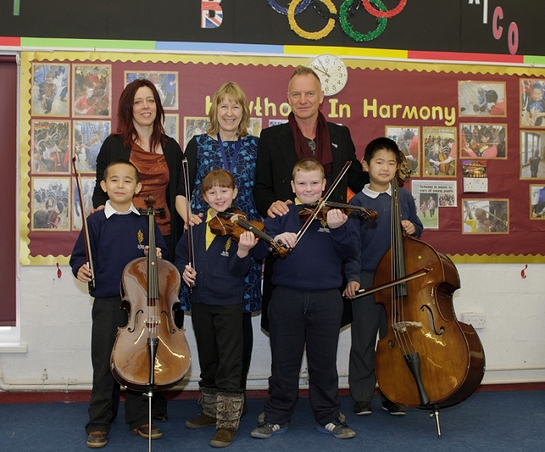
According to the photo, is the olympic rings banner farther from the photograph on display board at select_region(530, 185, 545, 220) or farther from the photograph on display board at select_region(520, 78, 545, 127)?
the photograph on display board at select_region(530, 185, 545, 220)

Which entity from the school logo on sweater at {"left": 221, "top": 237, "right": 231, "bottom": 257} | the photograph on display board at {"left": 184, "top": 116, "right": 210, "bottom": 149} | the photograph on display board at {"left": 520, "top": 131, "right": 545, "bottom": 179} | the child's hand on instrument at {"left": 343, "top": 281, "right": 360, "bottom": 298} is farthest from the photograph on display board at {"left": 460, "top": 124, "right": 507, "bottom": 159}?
the school logo on sweater at {"left": 221, "top": 237, "right": 231, "bottom": 257}

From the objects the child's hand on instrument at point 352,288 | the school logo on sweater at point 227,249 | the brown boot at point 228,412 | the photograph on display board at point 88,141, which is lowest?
the brown boot at point 228,412

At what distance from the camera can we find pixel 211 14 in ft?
11.8

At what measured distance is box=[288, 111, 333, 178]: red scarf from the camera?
304 cm

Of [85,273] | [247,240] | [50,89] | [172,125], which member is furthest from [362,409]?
[50,89]

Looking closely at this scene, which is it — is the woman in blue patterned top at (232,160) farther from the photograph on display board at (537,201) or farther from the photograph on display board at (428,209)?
the photograph on display board at (537,201)

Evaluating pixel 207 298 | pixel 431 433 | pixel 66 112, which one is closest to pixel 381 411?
pixel 431 433

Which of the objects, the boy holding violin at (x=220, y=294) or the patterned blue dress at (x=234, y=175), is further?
the patterned blue dress at (x=234, y=175)

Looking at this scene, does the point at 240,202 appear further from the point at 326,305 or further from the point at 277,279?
the point at 326,305

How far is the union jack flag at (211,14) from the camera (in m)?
3.59

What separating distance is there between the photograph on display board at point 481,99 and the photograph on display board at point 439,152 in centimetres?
17

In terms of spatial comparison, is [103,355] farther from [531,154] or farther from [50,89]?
[531,154]

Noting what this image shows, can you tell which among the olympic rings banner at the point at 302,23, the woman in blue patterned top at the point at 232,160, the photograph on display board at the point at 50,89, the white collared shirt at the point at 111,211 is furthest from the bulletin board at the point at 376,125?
the white collared shirt at the point at 111,211

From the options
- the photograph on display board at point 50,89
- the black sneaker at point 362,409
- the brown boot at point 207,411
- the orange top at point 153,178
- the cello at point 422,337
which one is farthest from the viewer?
the photograph on display board at point 50,89
